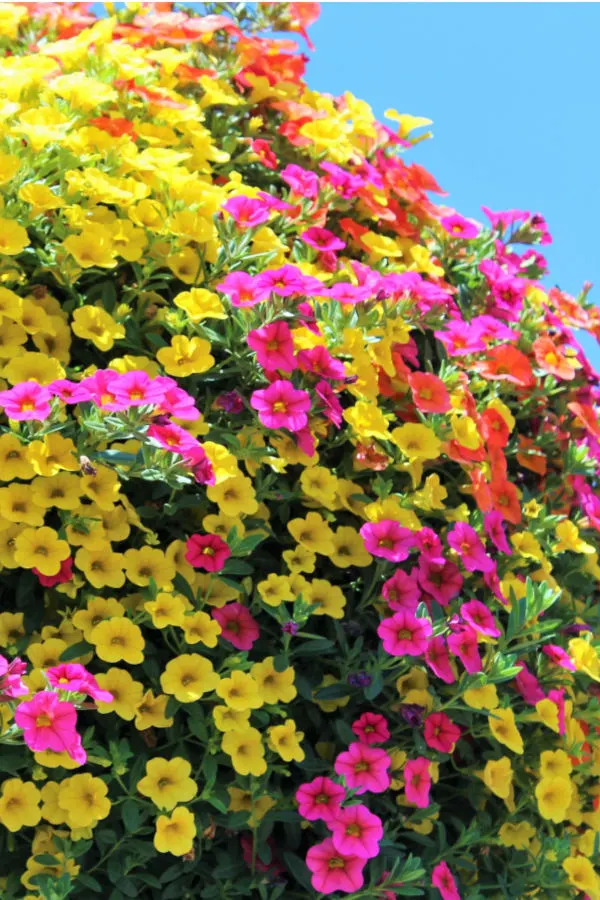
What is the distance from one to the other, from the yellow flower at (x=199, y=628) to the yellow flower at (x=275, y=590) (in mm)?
100

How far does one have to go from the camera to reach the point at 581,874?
7.68ft

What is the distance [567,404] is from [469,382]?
285 mm

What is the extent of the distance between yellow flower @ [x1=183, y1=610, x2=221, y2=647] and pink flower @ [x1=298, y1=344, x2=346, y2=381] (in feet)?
1.60

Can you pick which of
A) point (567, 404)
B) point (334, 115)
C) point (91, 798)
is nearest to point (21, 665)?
point (91, 798)

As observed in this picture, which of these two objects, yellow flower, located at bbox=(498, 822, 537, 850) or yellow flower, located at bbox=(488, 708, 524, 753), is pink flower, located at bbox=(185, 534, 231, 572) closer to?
yellow flower, located at bbox=(488, 708, 524, 753)

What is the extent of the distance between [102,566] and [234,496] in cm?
26

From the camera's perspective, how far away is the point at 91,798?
190 cm

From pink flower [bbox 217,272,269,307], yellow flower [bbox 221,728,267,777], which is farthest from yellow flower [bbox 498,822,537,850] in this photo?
pink flower [bbox 217,272,269,307]

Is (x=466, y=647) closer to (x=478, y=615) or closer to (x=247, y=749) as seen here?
(x=478, y=615)

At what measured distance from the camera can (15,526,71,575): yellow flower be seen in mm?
1934

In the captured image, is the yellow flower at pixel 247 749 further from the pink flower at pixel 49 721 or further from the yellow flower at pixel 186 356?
the yellow flower at pixel 186 356

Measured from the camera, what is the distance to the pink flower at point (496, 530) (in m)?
2.29

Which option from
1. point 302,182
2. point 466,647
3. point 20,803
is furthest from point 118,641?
point 302,182

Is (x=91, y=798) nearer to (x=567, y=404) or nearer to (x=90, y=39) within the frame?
(x=567, y=404)
